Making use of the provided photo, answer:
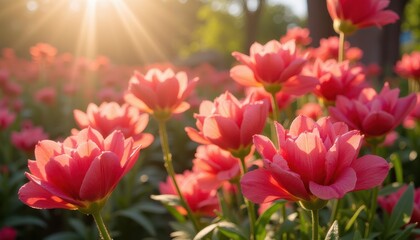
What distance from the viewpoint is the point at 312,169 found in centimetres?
99

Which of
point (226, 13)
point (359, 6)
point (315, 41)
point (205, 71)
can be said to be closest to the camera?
point (359, 6)

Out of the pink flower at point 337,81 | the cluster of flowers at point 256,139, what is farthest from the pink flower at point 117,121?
the pink flower at point 337,81

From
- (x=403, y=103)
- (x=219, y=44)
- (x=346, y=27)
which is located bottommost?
(x=219, y=44)

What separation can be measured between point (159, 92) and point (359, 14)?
769mm

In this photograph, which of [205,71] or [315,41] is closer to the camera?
[315,41]

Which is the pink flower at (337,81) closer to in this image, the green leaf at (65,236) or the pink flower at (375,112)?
the pink flower at (375,112)

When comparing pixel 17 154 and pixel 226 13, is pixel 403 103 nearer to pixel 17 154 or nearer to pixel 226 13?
pixel 17 154

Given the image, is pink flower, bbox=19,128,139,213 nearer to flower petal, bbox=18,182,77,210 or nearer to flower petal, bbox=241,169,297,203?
flower petal, bbox=18,182,77,210

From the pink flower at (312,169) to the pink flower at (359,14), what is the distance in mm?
800

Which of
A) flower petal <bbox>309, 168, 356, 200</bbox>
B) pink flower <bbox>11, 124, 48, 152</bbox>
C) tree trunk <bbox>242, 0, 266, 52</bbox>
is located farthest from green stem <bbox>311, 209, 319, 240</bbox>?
tree trunk <bbox>242, 0, 266, 52</bbox>

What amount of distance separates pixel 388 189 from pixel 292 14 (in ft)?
183

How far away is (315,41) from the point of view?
707cm

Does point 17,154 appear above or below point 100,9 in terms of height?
below

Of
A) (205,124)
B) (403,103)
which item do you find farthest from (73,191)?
(403,103)
